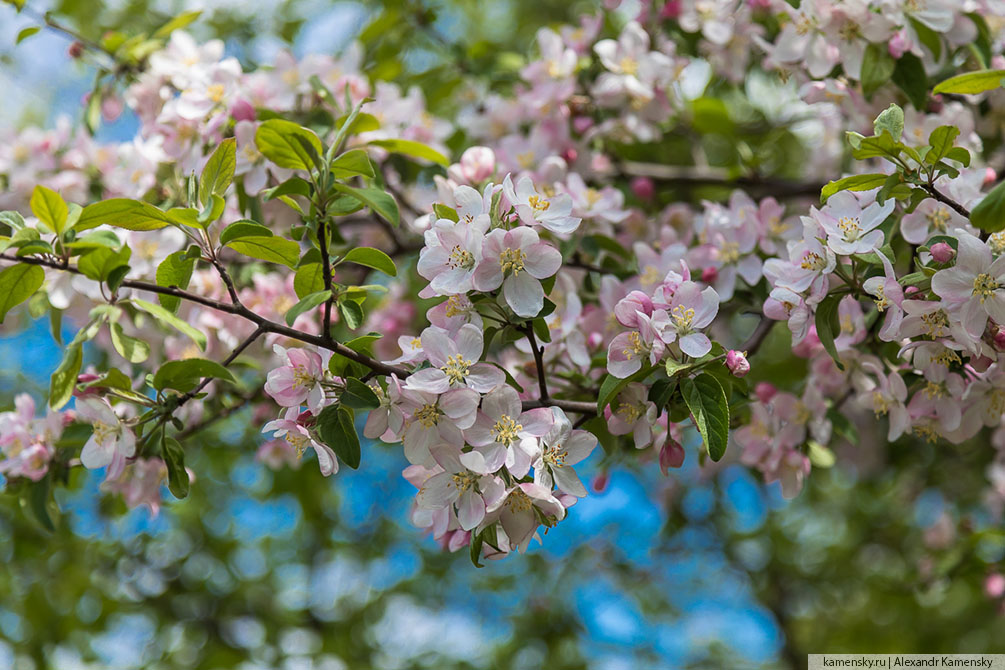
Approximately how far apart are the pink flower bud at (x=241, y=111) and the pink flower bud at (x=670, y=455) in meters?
1.05

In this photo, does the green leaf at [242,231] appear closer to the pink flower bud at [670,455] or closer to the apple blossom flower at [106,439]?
the apple blossom flower at [106,439]

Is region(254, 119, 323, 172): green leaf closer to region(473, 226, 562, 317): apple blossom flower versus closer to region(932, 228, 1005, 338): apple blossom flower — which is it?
region(473, 226, 562, 317): apple blossom flower

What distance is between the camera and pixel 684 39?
2283 mm

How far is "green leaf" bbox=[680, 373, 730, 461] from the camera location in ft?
3.88

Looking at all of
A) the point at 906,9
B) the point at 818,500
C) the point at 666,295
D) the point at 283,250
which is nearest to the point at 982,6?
the point at 906,9

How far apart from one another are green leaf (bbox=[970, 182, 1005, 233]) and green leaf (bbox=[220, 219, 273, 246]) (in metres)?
0.93

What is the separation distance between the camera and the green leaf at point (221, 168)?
4.18 feet

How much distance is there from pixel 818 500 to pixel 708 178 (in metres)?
2.46

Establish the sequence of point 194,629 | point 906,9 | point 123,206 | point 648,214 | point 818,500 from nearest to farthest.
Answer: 1. point 123,206
2. point 906,9
3. point 648,214
4. point 194,629
5. point 818,500

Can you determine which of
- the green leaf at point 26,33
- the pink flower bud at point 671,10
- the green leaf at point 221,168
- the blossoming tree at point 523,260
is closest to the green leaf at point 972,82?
the blossoming tree at point 523,260

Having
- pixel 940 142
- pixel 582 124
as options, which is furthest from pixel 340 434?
pixel 582 124

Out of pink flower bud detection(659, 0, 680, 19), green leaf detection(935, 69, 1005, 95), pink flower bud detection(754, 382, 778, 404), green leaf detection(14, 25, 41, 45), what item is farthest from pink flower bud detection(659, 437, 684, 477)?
green leaf detection(14, 25, 41, 45)

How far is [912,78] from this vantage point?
1.71m

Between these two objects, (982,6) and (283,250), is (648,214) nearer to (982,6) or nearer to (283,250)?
(982,6)
